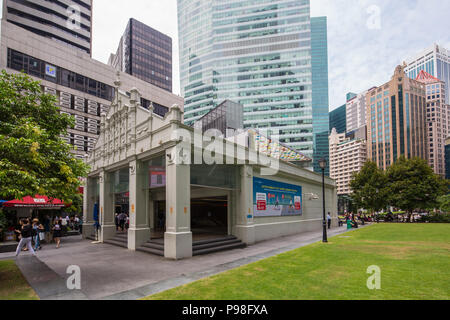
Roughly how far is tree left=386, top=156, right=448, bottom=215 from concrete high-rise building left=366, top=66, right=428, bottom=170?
326ft

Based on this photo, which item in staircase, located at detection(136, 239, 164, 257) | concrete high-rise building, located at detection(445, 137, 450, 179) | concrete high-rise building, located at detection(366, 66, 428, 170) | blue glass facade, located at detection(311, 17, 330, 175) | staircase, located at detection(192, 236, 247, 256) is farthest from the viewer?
blue glass facade, located at detection(311, 17, 330, 175)

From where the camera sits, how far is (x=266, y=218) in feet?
61.6

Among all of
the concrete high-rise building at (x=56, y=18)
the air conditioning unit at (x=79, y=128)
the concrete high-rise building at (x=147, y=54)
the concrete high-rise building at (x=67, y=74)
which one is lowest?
the air conditioning unit at (x=79, y=128)

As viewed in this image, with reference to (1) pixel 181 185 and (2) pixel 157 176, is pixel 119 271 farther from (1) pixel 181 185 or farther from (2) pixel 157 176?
(2) pixel 157 176

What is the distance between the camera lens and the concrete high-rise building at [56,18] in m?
55.9

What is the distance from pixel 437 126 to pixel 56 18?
161 meters

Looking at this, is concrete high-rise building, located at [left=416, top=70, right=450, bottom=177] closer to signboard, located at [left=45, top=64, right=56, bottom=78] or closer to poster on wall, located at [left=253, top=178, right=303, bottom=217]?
poster on wall, located at [left=253, top=178, right=303, bottom=217]

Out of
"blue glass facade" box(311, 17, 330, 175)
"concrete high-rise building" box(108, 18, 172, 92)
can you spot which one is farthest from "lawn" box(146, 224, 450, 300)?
"blue glass facade" box(311, 17, 330, 175)

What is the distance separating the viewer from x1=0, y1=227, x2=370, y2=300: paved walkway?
7402 mm

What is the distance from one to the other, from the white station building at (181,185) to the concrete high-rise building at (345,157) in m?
142

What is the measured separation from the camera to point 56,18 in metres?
60.9

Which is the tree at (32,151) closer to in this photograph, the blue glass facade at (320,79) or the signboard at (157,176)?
the signboard at (157,176)

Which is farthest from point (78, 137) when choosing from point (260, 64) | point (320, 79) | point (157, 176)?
point (320, 79)

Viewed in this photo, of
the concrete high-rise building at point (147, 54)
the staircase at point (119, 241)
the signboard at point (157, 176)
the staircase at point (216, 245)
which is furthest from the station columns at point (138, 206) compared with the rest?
the concrete high-rise building at point (147, 54)
